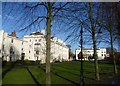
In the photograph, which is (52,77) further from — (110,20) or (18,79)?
(110,20)

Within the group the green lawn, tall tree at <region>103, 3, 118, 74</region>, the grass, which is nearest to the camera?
tall tree at <region>103, 3, 118, 74</region>

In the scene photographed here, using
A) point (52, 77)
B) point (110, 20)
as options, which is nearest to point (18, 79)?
point (52, 77)

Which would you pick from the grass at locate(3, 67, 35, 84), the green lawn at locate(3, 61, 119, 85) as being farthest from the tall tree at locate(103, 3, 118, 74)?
the grass at locate(3, 67, 35, 84)

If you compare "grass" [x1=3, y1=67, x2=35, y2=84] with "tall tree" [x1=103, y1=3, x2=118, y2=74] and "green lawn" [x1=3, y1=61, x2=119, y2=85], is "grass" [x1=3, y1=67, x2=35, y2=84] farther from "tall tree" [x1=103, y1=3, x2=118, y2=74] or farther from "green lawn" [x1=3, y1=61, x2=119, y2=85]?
"tall tree" [x1=103, y1=3, x2=118, y2=74]

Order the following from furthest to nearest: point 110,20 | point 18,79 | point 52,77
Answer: point 52,77 < point 18,79 < point 110,20

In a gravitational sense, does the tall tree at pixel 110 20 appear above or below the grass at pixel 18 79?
above

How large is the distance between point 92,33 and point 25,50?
7108cm

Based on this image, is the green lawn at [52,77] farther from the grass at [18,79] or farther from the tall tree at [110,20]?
the tall tree at [110,20]

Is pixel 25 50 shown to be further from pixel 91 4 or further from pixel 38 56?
pixel 91 4

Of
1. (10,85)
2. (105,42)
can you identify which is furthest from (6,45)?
(10,85)

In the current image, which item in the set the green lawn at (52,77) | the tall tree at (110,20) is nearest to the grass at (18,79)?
the green lawn at (52,77)

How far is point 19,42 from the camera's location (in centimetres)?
8888

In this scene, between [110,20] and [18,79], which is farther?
[18,79]

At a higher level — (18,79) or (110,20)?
(110,20)
